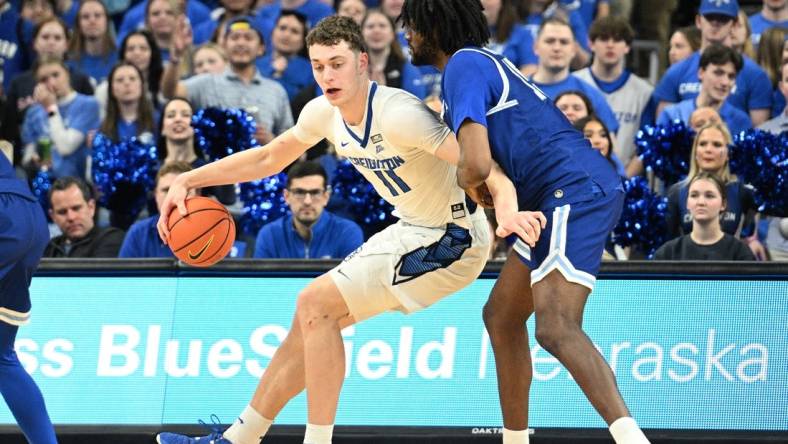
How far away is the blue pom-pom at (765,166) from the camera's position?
9031 mm

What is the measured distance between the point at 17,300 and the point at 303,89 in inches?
188

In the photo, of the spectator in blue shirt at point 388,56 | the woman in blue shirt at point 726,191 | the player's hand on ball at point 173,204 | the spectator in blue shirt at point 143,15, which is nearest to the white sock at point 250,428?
the player's hand on ball at point 173,204

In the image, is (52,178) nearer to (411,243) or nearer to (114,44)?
(114,44)

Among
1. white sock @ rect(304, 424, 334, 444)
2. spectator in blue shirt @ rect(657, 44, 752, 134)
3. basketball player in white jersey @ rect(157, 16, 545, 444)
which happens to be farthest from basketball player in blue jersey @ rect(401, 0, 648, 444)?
spectator in blue shirt @ rect(657, 44, 752, 134)

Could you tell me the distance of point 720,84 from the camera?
1002 cm

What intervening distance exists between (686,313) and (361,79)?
9.17 ft

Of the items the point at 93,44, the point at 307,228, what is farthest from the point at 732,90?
the point at 93,44

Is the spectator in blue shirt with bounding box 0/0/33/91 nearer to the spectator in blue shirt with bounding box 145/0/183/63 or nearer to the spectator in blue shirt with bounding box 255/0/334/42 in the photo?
the spectator in blue shirt with bounding box 145/0/183/63

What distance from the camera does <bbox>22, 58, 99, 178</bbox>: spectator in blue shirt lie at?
11109 millimetres

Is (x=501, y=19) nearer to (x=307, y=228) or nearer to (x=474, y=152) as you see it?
(x=307, y=228)

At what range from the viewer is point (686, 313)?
25.9ft

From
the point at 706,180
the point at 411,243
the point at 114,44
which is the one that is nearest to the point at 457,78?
the point at 411,243

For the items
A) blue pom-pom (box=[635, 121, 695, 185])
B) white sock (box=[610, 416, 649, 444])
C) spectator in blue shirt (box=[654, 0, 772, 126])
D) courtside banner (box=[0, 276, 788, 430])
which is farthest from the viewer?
spectator in blue shirt (box=[654, 0, 772, 126])

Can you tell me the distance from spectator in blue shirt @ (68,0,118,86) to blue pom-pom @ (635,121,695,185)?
4.96m
